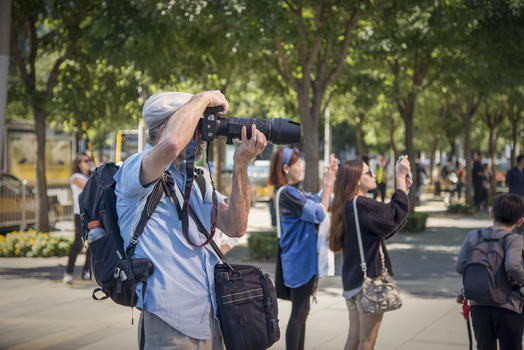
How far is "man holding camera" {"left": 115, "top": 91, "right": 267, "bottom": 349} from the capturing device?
7.81ft

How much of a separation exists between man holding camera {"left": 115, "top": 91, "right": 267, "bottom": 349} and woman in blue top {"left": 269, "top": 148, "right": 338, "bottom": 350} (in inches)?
91.1

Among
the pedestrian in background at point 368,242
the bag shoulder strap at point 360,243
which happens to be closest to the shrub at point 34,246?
the pedestrian in background at point 368,242

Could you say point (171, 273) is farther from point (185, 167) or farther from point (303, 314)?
point (303, 314)

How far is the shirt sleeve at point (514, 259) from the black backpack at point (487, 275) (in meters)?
0.04

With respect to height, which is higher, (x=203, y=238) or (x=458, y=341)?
(x=203, y=238)

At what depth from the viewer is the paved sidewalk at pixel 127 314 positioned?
5.90 meters

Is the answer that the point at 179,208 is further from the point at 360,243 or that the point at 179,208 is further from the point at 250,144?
the point at 360,243

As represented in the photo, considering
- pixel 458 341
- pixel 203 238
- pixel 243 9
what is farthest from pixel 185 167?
pixel 243 9

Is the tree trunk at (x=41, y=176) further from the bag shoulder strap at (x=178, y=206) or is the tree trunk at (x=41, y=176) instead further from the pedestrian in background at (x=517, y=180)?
the bag shoulder strap at (x=178, y=206)

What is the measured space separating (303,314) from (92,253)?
8.67 feet

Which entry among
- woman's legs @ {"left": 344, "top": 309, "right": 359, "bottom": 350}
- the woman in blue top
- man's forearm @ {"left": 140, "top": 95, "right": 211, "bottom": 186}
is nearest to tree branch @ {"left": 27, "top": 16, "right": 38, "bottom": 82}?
the woman in blue top

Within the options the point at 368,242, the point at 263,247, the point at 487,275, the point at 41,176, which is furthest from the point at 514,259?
the point at 41,176

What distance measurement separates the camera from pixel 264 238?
10867 mm

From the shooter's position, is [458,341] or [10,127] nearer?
[458,341]
